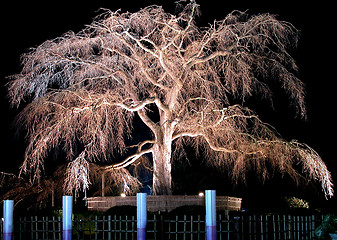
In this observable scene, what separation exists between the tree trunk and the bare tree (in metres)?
0.04

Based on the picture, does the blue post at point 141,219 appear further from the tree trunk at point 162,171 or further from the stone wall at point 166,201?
the tree trunk at point 162,171

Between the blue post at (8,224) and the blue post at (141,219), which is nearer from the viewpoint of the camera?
the blue post at (141,219)

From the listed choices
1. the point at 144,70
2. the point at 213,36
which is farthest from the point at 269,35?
the point at 144,70

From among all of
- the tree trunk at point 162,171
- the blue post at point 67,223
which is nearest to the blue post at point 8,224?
the blue post at point 67,223

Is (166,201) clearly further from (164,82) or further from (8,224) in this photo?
(8,224)

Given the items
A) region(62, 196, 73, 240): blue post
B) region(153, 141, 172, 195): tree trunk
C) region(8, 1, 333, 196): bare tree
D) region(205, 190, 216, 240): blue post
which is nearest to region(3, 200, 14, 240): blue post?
region(62, 196, 73, 240): blue post

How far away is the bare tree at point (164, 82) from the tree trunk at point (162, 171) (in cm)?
4

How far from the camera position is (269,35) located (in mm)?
16188

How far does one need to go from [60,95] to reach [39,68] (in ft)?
3.76

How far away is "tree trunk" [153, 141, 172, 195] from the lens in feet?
56.5

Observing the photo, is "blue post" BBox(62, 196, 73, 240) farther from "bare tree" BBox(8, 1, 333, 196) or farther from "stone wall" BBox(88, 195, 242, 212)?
"stone wall" BBox(88, 195, 242, 212)

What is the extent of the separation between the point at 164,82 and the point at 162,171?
3356 mm

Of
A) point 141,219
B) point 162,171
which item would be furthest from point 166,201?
point 141,219

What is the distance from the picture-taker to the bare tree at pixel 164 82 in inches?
617
